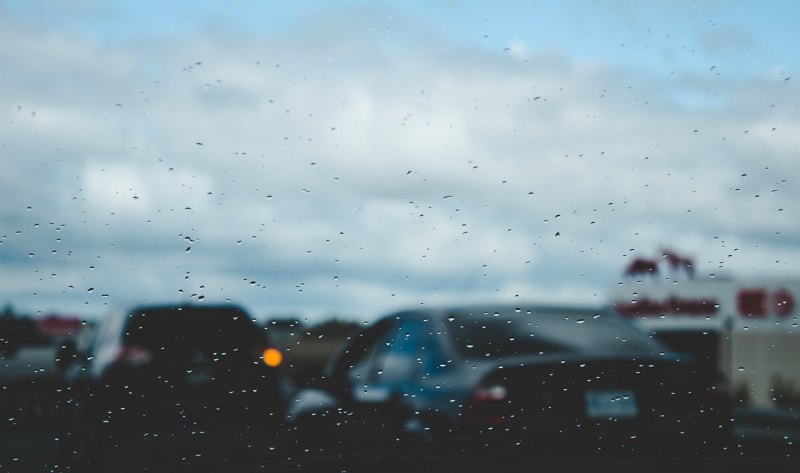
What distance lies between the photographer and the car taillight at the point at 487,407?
98.9 inches

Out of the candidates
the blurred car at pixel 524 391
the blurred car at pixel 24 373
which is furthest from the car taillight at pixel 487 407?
the blurred car at pixel 24 373

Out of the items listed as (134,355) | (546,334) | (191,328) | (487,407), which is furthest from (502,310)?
(134,355)

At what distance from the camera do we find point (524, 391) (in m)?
2.57

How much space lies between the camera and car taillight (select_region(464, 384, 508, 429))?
2512 mm

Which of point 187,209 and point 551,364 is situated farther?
point 551,364

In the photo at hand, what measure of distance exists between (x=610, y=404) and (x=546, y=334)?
0.76 ft

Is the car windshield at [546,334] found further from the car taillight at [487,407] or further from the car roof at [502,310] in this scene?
the car taillight at [487,407]

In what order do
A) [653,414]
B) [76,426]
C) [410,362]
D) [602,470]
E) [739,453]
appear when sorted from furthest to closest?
[410,362] → [76,426] → [653,414] → [739,453] → [602,470]

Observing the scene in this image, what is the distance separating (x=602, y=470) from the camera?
84.0 inches

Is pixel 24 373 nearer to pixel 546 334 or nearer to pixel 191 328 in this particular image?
pixel 191 328

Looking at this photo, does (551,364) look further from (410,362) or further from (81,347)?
(81,347)

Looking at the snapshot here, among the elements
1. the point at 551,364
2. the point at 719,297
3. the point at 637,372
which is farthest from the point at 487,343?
the point at 719,297

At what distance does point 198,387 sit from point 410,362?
629mm

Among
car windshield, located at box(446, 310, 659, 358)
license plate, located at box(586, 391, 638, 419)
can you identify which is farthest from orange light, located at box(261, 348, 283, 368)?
license plate, located at box(586, 391, 638, 419)
